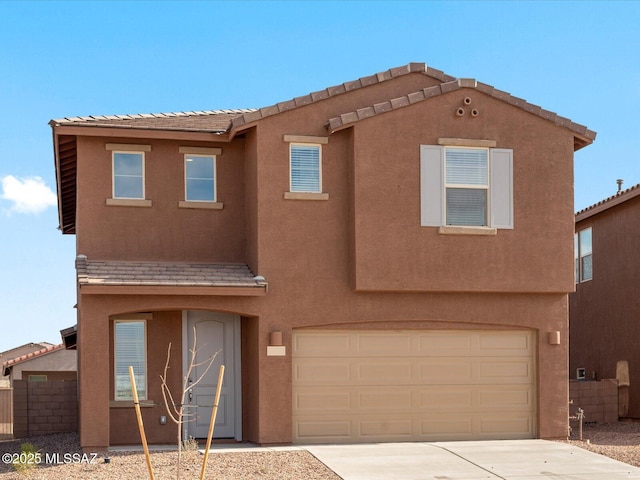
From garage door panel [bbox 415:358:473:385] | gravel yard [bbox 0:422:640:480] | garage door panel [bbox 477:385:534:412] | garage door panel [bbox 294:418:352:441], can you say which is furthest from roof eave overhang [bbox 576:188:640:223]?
garage door panel [bbox 294:418:352:441]

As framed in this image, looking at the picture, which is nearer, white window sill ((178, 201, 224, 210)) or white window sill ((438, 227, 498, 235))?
white window sill ((438, 227, 498, 235))

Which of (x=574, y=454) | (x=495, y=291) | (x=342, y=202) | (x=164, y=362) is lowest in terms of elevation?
(x=574, y=454)

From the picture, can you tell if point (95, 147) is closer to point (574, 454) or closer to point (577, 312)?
point (574, 454)

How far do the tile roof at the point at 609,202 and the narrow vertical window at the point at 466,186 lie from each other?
21.2 feet

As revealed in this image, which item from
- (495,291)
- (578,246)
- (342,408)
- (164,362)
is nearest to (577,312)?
(578,246)

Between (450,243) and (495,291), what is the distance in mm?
1270

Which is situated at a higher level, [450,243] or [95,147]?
[95,147]

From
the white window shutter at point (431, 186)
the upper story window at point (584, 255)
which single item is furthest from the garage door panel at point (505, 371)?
the upper story window at point (584, 255)

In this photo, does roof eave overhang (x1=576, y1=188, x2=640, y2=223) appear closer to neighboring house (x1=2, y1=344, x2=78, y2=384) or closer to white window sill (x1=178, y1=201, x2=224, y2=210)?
white window sill (x1=178, y1=201, x2=224, y2=210)

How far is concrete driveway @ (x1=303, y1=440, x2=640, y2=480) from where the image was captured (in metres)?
15.2

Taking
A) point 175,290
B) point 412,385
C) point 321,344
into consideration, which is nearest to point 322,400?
point 321,344

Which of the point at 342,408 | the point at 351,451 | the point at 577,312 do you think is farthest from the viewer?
the point at 577,312

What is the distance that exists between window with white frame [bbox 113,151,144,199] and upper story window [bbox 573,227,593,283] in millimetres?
13112

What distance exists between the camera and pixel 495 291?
1873cm
